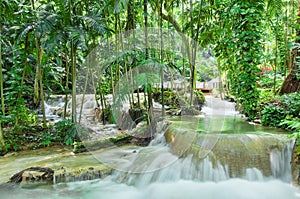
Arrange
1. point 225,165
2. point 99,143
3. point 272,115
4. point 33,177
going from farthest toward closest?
point 272,115, point 99,143, point 225,165, point 33,177

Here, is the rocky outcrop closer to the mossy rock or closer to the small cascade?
the small cascade

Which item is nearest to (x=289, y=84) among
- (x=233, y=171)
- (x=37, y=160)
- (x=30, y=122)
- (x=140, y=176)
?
(x=233, y=171)

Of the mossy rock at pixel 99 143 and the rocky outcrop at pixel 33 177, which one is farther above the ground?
the mossy rock at pixel 99 143

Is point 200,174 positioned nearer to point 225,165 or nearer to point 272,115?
point 225,165

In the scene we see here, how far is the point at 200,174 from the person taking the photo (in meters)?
3.77

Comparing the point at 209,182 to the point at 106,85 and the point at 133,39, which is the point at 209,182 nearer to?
the point at 133,39

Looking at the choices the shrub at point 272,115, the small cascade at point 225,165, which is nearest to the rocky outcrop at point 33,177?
the small cascade at point 225,165

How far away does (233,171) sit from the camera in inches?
145

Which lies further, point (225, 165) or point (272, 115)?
point (272, 115)

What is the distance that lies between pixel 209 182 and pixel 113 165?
1.46m

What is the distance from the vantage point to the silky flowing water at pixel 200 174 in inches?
134

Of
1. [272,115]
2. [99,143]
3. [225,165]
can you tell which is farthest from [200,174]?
[272,115]

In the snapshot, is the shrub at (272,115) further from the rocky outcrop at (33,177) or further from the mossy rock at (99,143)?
the rocky outcrop at (33,177)

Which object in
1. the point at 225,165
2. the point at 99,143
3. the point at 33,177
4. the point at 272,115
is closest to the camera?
the point at 33,177
